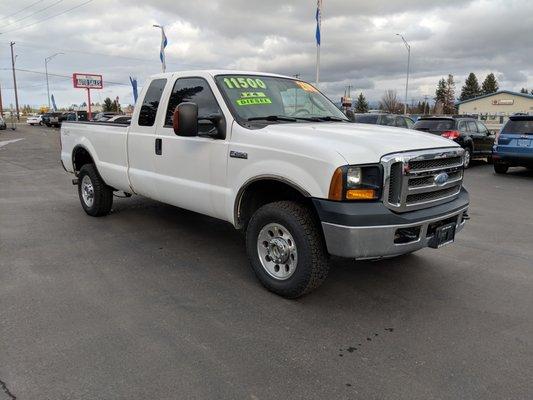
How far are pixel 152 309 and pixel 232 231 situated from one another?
2.58 meters

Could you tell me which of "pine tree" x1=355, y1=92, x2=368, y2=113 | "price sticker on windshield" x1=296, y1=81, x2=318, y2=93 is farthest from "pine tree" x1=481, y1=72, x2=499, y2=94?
"price sticker on windshield" x1=296, y1=81, x2=318, y2=93

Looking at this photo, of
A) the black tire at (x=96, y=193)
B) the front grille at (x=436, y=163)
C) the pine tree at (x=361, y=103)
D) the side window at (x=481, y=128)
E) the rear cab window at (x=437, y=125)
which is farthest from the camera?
the pine tree at (x=361, y=103)

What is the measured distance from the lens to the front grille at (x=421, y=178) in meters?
3.67

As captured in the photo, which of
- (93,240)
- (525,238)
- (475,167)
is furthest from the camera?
(475,167)

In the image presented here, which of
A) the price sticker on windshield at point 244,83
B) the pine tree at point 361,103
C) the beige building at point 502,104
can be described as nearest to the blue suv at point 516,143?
the price sticker on windshield at point 244,83

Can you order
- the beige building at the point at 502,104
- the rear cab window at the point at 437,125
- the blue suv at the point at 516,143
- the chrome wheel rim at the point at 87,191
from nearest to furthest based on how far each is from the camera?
the chrome wheel rim at the point at 87,191 → the blue suv at the point at 516,143 → the rear cab window at the point at 437,125 → the beige building at the point at 502,104

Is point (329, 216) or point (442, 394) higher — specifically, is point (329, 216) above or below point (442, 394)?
above

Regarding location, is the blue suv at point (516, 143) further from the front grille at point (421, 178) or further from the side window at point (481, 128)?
the front grille at point (421, 178)

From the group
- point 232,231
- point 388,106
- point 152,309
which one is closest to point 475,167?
A: point 232,231

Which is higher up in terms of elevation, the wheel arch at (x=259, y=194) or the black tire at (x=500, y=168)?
the wheel arch at (x=259, y=194)

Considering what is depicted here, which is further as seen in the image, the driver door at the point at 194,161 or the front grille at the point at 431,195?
the driver door at the point at 194,161

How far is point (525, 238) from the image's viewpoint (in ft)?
20.9

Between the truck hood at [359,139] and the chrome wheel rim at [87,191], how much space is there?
3914 mm

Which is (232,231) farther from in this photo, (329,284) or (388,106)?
(388,106)
